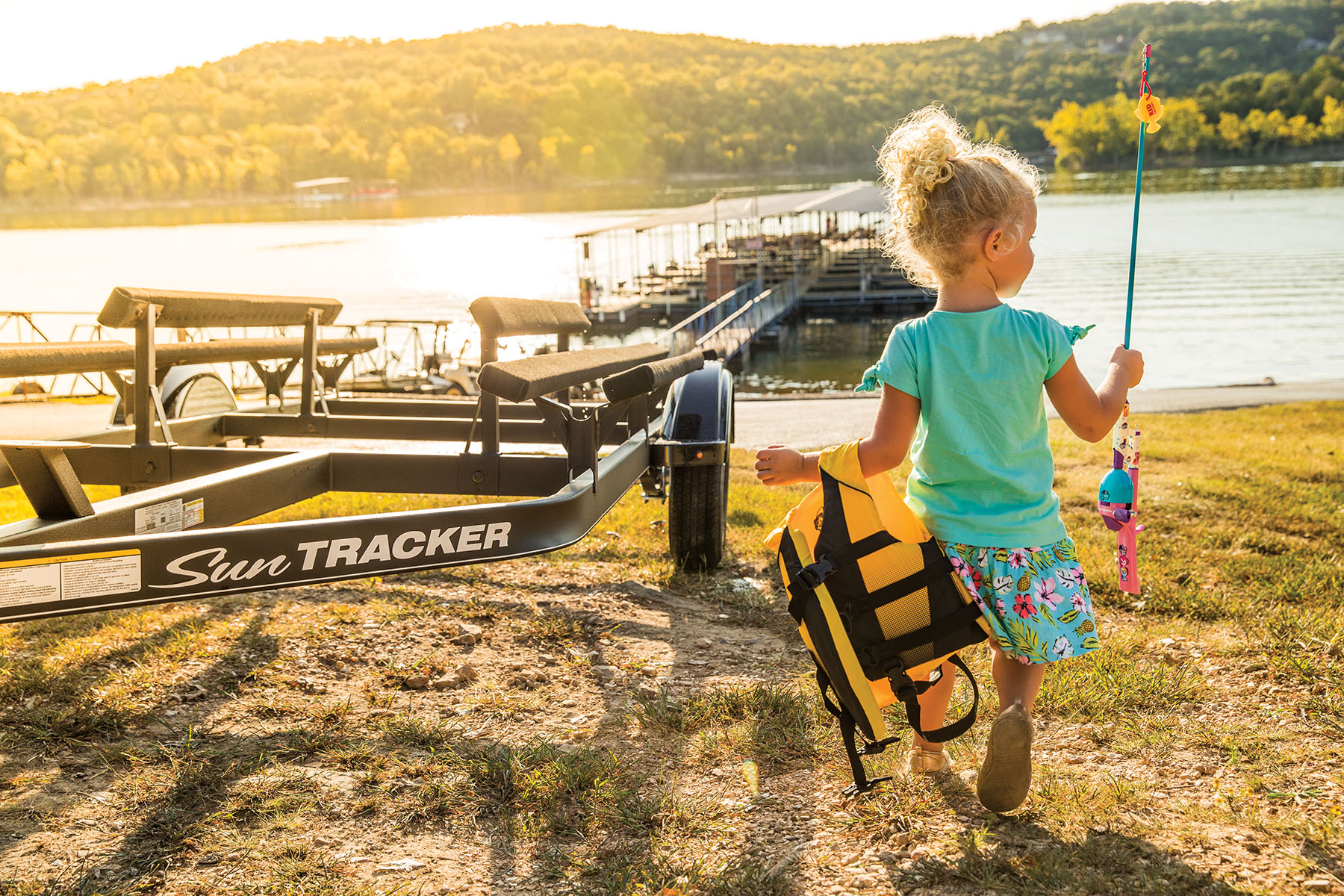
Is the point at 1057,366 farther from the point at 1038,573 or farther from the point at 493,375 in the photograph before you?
the point at 493,375

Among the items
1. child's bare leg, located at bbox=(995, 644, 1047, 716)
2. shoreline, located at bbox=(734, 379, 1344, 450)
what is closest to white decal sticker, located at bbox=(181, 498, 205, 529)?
child's bare leg, located at bbox=(995, 644, 1047, 716)

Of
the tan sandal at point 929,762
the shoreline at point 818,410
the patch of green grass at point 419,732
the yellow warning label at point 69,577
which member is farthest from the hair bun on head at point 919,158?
the shoreline at point 818,410

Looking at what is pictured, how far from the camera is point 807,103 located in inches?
6639

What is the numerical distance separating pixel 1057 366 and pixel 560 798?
1.84m

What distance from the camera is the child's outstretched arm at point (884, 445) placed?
8.55ft

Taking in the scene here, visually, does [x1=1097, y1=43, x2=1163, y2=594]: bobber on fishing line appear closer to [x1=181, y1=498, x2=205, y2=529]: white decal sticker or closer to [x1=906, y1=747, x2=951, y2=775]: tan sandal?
[x1=906, y1=747, x2=951, y2=775]: tan sandal

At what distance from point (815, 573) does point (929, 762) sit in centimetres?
84

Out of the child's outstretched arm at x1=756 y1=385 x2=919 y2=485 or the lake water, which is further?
the lake water

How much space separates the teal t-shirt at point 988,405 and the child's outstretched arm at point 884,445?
0.12 ft

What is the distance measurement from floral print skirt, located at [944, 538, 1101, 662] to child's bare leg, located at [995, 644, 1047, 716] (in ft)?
0.16

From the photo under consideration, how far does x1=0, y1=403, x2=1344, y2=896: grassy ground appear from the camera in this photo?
2.53 m

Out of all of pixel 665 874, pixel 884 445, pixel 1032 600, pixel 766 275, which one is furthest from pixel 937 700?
pixel 766 275

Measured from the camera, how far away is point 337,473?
409 centimetres

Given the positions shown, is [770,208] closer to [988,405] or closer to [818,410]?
[818,410]
